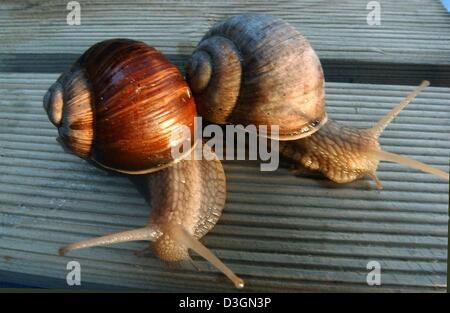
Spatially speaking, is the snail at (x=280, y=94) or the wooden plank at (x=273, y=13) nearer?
the snail at (x=280, y=94)

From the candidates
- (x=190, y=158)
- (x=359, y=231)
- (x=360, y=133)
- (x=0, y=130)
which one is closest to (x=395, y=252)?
(x=359, y=231)

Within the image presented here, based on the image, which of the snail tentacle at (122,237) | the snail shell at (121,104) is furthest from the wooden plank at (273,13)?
the snail tentacle at (122,237)

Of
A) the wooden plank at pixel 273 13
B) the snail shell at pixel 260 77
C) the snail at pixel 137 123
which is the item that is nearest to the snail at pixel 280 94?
the snail shell at pixel 260 77

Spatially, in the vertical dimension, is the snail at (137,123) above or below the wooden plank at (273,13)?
below

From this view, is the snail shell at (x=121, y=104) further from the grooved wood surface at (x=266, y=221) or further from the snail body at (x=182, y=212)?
the grooved wood surface at (x=266, y=221)

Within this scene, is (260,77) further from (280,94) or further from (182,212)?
(182,212)

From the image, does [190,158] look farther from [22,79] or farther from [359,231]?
[22,79]

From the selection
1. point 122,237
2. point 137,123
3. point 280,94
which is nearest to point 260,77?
point 280,94

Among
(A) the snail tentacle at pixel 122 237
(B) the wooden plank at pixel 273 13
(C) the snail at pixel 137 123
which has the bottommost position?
(A) the snail tentacle at pixel 122 237
